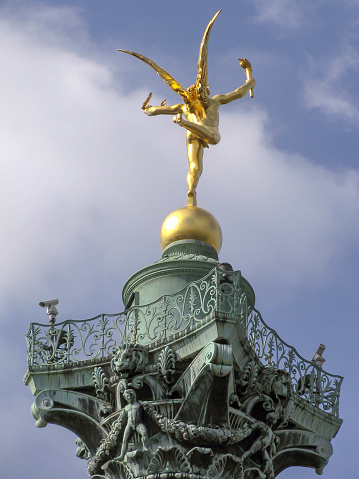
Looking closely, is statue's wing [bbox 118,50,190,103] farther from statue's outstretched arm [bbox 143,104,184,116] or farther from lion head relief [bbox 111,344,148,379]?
lion head relief [bbox 111,344,148,379]

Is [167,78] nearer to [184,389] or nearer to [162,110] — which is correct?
[162,110]

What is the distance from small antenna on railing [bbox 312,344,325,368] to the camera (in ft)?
125

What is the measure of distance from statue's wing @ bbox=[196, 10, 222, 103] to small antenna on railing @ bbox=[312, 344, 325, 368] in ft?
23.0

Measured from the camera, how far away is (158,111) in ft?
131

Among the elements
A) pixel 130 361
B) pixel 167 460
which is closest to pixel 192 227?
pixel 130 361

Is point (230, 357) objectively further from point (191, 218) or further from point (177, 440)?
point (191, 218)

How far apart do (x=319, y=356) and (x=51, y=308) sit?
6.71 meters

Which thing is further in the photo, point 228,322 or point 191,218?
point 191,218

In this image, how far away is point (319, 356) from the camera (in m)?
38.2

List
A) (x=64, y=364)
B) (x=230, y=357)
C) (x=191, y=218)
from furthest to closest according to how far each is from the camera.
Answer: (x=191, y=218) → (x=64, y=364) → (x=230, y=357)

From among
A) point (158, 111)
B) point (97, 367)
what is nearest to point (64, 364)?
point (97, 367)


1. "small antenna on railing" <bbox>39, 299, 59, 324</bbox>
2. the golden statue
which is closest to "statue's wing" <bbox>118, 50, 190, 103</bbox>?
the golden statue

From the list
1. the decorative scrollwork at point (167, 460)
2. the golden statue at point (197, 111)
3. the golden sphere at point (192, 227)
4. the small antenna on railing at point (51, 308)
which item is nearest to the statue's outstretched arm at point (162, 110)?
the golden statue at point (197, 111)

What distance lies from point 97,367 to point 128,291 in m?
2.95
